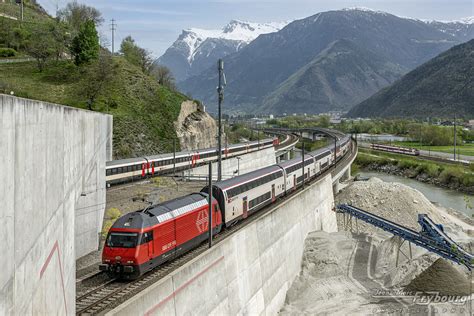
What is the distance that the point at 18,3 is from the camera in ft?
407

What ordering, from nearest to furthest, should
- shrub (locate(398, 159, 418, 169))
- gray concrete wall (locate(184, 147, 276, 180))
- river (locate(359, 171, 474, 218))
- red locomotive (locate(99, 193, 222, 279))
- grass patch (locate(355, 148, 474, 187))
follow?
red locomotive (locate(99, 193, 222, 279)), gray concrete wall (locate(184, 147, 276, 180)), river (locate(359, 171, 474, 218)), grass patch (locate(355, 148, 474, 187)), shrub (locate(398, 159, 418, 169))

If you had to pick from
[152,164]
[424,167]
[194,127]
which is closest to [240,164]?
[194,127]

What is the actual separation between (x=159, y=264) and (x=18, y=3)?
404 ft

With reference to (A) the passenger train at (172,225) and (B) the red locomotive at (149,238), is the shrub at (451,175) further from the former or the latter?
(B) the red locomotive at (149,238)

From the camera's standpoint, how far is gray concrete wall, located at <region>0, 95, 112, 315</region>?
9.16 meters

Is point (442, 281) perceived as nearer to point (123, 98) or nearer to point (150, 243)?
point (150, 243)

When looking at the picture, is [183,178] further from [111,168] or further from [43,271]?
[43,271]

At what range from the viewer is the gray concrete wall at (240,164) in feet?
187

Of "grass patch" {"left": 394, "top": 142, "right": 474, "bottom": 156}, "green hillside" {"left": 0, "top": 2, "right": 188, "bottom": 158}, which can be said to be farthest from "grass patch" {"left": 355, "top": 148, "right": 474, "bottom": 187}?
"green hillside" {"left": 0, "top": 2, "right": 188, "bottom": 158}

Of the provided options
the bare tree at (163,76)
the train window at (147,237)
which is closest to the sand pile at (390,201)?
the train window at (147,237)

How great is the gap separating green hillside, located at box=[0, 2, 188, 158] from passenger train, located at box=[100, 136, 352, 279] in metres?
35.8

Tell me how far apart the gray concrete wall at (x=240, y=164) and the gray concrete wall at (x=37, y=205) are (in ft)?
121

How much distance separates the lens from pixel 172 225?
2253 centimetres

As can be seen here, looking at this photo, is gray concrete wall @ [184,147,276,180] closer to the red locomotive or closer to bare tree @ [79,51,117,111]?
bare tree @ [79,51,117,111]
